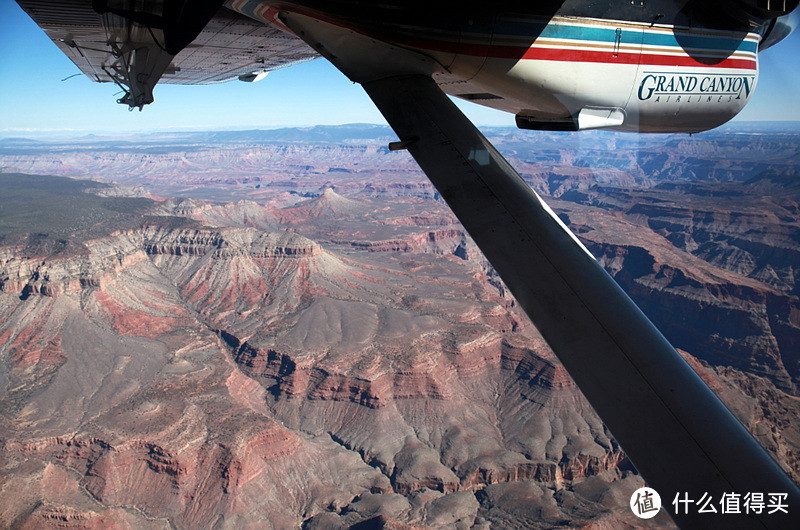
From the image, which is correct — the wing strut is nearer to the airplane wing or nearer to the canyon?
the airplane wing

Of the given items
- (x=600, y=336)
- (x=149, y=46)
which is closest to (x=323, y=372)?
(x=149, y=46)

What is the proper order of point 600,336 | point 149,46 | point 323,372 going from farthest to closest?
point 323,372 → point 149,46 → point 600,336

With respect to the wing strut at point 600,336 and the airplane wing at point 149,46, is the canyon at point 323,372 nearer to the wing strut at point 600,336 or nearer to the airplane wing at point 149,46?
the wing strut at point 600,336

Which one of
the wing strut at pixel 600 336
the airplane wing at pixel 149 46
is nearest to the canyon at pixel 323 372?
the wing strut at pixel 600 336

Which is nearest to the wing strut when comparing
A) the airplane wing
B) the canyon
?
the airplane wing

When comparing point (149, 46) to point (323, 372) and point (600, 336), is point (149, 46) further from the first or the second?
point (323, 372)

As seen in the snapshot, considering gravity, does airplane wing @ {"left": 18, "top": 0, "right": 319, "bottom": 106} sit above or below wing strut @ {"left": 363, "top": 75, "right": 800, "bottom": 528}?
above

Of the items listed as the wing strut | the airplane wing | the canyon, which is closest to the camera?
the wing strut
